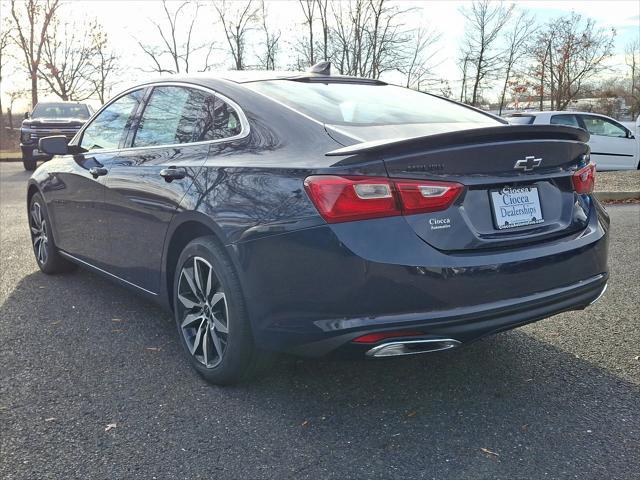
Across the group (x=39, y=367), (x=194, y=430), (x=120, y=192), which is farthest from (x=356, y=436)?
(x=120, y=192)

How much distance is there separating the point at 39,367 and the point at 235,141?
5.26 ft

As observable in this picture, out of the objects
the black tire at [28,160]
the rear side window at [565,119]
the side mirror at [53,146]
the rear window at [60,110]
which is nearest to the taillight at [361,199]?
the side mirror at [53,146]

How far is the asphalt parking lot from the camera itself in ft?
7.61

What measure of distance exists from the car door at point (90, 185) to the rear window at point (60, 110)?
14391 mm

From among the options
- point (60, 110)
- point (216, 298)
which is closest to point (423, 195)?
point (216, 298)

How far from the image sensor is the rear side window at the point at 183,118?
3170 millimetres

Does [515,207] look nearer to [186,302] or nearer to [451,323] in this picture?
[451,323]

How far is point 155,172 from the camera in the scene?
3389 millimetres

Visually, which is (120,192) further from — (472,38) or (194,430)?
(472,38)

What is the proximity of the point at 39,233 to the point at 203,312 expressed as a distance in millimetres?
2908

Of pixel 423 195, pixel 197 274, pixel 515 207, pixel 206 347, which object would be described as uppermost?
pixel 423 195

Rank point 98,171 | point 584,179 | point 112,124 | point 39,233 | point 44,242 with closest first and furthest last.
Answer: point 584,179 < point 98,171 < point 112,124 < point 44,242 < point 39,233

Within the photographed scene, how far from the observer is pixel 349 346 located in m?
2.42

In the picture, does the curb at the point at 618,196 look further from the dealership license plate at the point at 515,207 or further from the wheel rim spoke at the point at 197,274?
the wheel rim spoke at the point at 197,274
